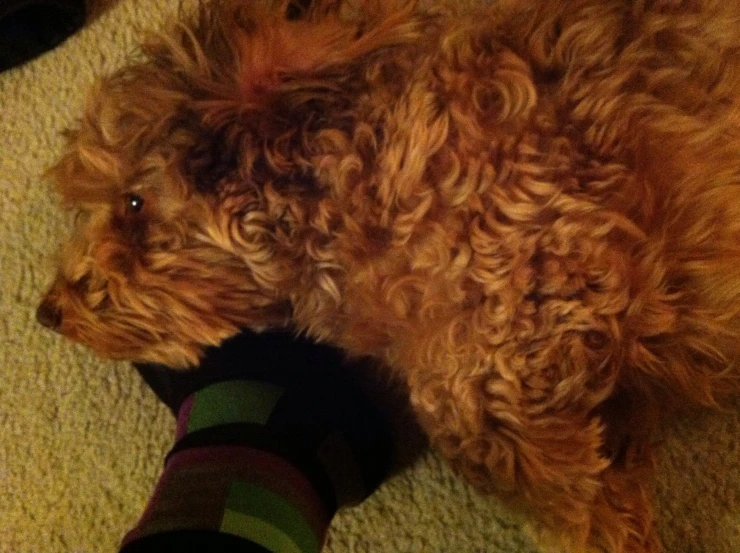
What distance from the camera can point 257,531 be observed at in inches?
32.1

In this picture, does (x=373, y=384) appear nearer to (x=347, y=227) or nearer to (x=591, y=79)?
(x=347, y=227)

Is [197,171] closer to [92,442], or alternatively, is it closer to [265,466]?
[265,466]

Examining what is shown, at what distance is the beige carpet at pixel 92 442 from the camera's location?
1006 mm

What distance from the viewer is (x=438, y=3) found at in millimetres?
833

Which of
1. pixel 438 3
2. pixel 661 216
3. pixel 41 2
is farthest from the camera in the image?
pixel 41 2

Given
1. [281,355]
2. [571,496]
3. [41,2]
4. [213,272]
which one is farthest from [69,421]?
[571,496]

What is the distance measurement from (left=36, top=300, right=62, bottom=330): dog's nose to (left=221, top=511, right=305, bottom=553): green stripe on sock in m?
0.28

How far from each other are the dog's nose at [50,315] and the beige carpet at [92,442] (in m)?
0.27

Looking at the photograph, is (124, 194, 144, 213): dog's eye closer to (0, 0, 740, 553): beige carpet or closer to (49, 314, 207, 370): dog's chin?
(49, 314, 207, 370): dog's chin

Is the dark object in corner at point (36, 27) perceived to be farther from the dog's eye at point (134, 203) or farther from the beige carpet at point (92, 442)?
the dog's eye at point (134, 203)

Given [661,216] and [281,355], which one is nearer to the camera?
[661,216]

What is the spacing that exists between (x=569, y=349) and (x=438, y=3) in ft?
1.29

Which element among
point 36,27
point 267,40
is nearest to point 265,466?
point 267,40

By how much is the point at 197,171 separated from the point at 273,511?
1.24 feet
